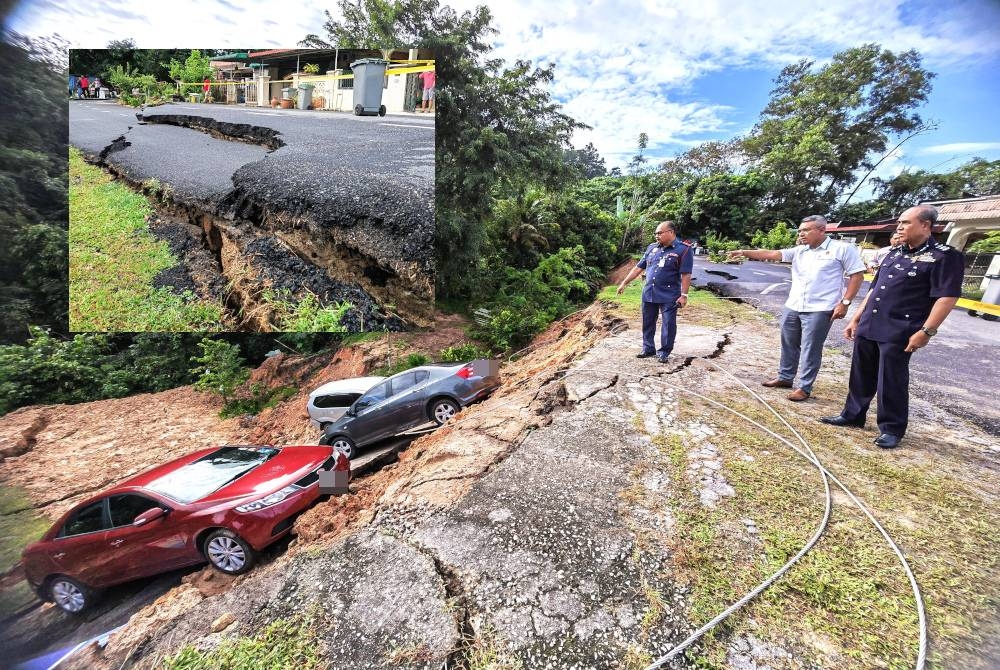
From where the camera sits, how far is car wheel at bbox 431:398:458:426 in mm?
3256

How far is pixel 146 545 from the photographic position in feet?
6.97

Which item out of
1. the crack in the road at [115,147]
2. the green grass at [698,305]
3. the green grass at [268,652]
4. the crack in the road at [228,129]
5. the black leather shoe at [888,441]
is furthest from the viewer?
the green grass at [698,305]

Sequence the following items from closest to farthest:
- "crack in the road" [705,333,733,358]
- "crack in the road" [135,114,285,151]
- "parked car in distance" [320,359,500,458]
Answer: "parked car in distance" [320,359,500,458] < "crack in the road" [705,333,733,358] < "crack in the road" [135,114,285,151]

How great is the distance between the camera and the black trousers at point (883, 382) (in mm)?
2336

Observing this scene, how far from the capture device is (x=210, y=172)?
4008 millimetres

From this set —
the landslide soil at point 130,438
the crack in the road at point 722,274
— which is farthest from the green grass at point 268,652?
the crack in the road at point 722,274

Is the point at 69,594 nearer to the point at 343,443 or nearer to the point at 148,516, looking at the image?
the point at 148,516

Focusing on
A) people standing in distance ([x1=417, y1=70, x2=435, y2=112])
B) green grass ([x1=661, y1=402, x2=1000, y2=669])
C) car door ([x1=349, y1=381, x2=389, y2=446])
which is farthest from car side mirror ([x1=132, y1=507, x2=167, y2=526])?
people standing in distance ([x1=417, y1=70, x2=435, y2=112])

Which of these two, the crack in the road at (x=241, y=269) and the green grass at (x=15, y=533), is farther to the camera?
the crack in the road at (x=241, y=269)

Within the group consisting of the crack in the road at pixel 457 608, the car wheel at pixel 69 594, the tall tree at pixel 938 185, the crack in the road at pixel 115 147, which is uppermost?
the crack in the road at pixel 115 147

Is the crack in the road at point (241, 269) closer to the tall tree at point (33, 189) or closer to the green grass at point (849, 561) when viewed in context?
the tall tree at point (33, 189)

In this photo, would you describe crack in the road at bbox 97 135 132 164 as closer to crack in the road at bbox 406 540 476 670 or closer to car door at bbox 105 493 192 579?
car door at bbox 105 493 192 579

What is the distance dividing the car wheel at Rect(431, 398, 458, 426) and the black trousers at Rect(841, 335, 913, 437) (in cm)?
291

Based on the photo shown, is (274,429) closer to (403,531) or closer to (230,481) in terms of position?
(230,481)
